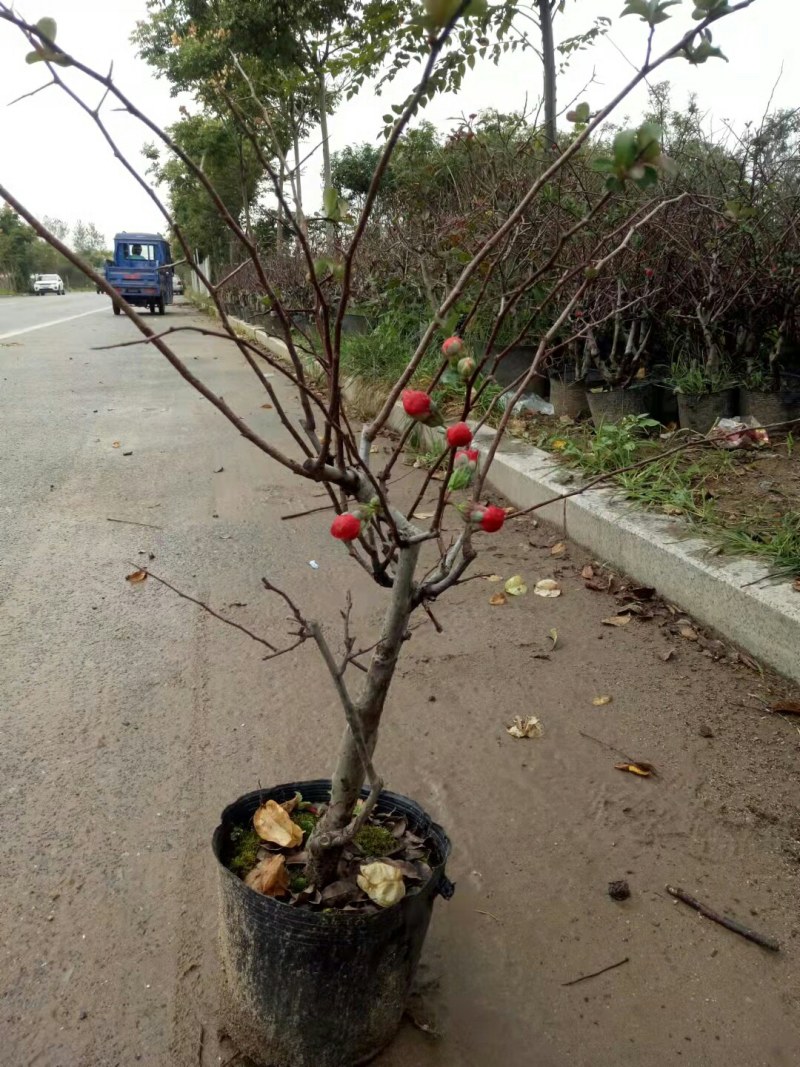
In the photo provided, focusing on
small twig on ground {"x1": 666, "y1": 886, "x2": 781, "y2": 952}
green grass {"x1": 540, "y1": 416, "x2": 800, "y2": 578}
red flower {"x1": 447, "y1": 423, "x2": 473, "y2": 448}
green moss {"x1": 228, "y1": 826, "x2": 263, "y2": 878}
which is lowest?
small twig on ground {"x1": 666, "y1": 886, "x2": 781, "y2": 952}

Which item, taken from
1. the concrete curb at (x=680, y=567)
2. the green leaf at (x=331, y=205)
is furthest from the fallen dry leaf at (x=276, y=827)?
the concrete curb at (x=680, y=567)

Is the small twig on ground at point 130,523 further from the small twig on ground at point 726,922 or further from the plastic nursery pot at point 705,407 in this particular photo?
the small twig on ground at point 726,922

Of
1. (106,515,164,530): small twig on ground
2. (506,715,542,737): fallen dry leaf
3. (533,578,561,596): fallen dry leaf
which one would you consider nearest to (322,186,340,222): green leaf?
(506,715,542,737): fallen dry leaf

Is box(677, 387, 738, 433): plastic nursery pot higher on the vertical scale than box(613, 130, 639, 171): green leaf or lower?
lower

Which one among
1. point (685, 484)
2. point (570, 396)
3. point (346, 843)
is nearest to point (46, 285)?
point (570, 396)

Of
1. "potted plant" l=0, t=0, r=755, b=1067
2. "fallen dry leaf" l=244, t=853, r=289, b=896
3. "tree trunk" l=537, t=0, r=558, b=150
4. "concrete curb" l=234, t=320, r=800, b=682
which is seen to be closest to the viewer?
"potted plant" l=0, t=0, r=755, b=1067

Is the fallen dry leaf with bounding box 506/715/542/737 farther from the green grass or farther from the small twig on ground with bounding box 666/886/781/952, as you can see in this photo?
the green grass

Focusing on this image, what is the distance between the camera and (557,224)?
232 inches

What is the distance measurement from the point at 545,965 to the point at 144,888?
99 centimetres

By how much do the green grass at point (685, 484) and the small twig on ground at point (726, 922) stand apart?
4.69 feet

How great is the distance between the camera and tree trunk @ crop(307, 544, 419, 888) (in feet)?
5.11

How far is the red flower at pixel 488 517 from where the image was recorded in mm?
1283

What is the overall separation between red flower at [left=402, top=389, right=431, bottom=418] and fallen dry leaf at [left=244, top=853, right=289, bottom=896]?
973 millimetres

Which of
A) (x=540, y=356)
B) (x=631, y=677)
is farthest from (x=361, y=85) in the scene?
(x=540, y=356)
